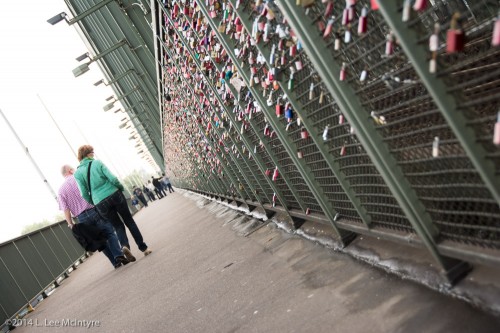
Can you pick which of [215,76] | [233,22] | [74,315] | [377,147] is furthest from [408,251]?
[74,315]

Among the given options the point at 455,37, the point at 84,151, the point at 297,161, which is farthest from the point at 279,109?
the point at 84,151

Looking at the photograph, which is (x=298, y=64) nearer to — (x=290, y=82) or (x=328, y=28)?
(x=290, y=82)

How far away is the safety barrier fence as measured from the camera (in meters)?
1.99

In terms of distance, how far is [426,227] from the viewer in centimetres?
265

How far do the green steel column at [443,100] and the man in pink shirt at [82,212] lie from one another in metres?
7.54

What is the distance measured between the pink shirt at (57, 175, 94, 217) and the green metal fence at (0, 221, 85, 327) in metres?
1.45

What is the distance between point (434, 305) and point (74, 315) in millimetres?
5281

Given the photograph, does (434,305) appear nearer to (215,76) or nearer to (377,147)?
(377,147)

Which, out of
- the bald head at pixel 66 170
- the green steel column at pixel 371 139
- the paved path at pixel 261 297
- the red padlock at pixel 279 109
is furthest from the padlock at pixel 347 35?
the bald head at pixel 66 170

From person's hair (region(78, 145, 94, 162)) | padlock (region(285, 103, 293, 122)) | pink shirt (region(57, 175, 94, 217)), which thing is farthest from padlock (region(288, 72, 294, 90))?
pink shirt (region(57, 175, 94, 217))

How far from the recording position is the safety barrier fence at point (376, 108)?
6.52 feet

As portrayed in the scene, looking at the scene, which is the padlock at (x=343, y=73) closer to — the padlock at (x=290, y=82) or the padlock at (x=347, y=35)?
the padlock at (x=347, y=35)

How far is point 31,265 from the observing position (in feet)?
34.6

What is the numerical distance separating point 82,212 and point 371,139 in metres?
7.32
